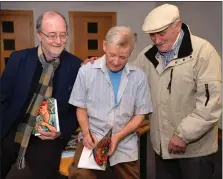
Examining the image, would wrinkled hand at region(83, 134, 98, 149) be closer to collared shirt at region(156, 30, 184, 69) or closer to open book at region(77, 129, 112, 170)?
open book at region(77, 129, 112, 170)

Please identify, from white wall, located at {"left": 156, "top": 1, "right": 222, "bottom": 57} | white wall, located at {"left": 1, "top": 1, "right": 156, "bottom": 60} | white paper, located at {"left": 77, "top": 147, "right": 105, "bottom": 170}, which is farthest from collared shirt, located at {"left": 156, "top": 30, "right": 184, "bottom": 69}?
white wall, located at {"left": 1, "top": 1, "right": 156, "bottom": 60}

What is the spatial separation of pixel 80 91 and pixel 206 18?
321 cm

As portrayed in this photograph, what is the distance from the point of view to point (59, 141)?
168 centimetres

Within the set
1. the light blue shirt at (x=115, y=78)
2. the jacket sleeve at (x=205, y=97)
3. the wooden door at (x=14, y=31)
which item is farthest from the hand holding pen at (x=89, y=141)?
the wooden door at (x=14, y=31)

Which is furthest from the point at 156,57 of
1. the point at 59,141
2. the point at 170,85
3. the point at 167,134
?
the point at 59,141

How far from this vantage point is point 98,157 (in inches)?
58.1

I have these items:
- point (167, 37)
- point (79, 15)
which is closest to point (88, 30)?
point (79, 15)

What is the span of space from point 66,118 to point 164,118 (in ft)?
1.83

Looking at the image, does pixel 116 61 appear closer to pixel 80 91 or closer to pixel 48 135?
pixel 80 91

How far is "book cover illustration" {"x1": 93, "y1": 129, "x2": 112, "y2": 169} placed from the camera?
4.78ft

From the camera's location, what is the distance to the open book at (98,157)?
1.46m

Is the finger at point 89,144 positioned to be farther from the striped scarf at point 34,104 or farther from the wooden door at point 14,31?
the wooden door at point 14,31

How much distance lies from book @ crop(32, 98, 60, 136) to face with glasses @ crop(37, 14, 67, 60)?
0.90 ft

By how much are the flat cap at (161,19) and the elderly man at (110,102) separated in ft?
0.47
